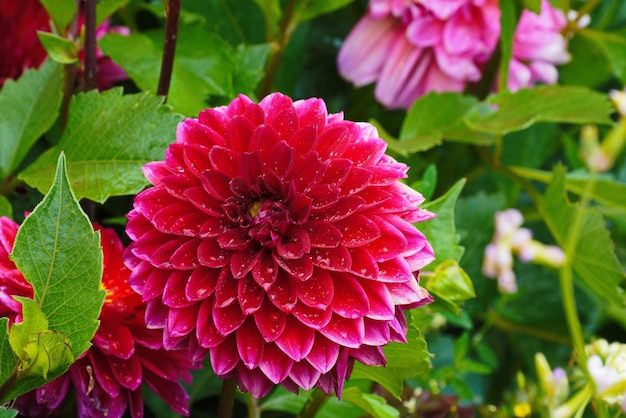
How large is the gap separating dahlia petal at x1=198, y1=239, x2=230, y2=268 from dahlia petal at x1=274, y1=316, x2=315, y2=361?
3cm

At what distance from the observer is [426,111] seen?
0.48 metres

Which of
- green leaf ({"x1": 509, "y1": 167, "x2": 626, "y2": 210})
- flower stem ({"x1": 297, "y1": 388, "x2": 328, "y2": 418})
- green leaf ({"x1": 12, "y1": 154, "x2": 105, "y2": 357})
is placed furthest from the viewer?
green leaf ({"x1": 509, "y1": 167, "x2": 626, "y2": 210})

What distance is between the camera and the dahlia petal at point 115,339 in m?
0.30

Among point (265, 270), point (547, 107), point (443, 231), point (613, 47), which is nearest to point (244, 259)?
point (265, 270)

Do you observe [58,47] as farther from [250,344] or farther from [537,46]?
[537,46]

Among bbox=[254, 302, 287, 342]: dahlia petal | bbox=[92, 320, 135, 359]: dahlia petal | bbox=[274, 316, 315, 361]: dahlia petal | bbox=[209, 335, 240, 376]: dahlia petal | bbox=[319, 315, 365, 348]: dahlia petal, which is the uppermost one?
bbox=[319, 315, 365, 348]: dahlia petal

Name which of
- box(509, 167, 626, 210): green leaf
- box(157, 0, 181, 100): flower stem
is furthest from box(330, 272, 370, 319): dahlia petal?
box(509, 167, 626, 210): green leaf

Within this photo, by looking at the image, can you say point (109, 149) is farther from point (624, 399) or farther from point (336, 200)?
point (624, 399)

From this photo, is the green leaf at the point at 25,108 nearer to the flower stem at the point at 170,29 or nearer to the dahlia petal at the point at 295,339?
the flower stem at the point at 170,29

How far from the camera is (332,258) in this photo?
0.29 metres

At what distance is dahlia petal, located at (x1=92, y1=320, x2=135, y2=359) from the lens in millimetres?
302

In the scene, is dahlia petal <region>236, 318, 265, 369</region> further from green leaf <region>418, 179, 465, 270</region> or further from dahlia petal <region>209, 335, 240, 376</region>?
green leaf <region>418, 179, 465, 270</region>

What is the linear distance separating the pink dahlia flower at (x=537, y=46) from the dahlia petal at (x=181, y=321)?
0.31 metres

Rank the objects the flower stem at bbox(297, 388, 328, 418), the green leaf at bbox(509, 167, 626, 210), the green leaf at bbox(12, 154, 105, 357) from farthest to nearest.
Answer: the green leaf at bbox(509, 167, 626, 210), the flower stem at bbox(297, 388, 328, 418), the green leaf at bbox(12, 154, 105, 357)
